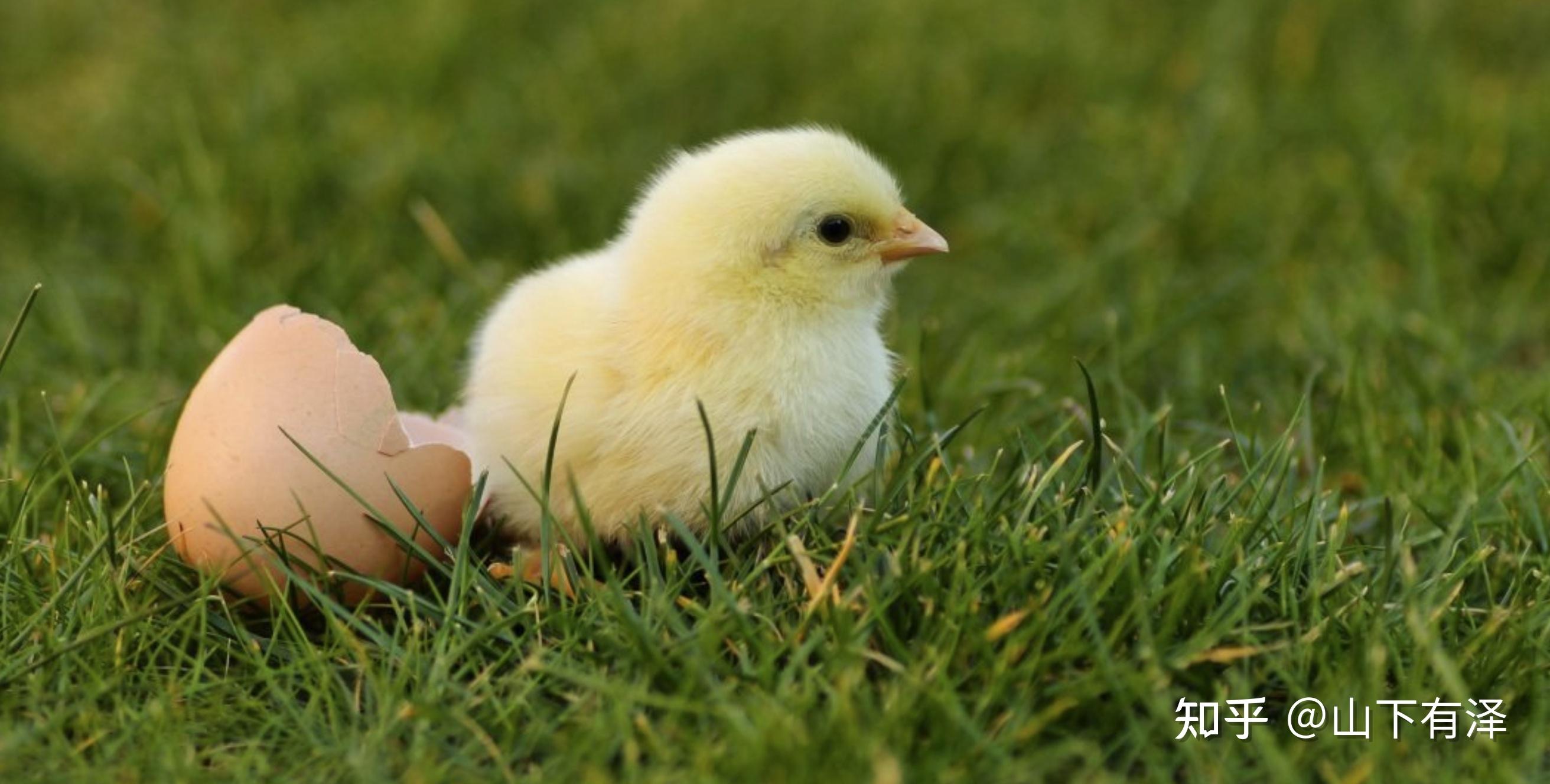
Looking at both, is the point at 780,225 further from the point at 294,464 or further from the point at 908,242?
the point at 294,464

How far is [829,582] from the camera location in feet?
8.95

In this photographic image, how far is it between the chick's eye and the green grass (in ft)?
1.36

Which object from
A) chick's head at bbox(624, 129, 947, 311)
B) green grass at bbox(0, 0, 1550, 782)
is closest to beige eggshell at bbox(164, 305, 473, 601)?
green grass at bbox(0, 0, 1550, 782)

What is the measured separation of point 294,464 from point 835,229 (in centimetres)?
99

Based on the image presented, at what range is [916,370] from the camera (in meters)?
4.12

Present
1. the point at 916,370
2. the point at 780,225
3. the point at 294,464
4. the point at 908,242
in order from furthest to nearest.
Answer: the point at 916,370 → the point at 908,242 → the point at 780,225 → the point at 294,464

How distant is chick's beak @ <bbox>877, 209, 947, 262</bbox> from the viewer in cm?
319

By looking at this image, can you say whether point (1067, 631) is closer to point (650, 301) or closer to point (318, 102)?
point (650, 301)

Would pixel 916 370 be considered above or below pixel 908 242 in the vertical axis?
below

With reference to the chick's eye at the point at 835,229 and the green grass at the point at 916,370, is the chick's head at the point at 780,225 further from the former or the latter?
the green grass at the point at 916,370

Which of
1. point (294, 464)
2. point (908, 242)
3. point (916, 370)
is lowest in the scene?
point (916, 370)

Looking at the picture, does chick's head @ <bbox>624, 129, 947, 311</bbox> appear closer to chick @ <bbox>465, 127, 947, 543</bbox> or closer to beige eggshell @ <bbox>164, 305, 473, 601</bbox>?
chick @ <bbox>465, 127, 947, 543</bbox>

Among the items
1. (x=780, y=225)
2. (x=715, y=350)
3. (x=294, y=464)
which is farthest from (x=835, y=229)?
(x=294, y=464)

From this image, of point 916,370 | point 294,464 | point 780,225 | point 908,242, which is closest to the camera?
point 294,464
